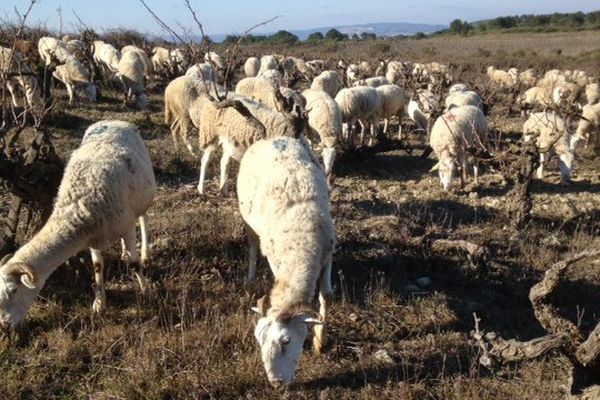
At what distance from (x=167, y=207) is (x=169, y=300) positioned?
10.0 ft

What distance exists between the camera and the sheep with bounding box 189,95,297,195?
8172mm

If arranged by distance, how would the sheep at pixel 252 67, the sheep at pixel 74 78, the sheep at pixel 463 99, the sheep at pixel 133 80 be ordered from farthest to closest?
the sheep at pixel 252 67
the sheep at pixel 133 80
the sheep at pixel 74 78
the sheep at pixel 463 99

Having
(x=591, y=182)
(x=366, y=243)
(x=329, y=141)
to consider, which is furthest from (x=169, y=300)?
(x=591, y=182)

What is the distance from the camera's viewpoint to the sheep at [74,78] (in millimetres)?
14844

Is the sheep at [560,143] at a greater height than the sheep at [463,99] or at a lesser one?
lesser

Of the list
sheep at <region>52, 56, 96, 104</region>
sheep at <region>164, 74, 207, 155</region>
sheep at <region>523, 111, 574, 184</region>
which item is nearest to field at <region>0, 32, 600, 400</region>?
sheep at <region>523, 111, 574, 184</region>

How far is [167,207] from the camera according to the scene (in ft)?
26.3

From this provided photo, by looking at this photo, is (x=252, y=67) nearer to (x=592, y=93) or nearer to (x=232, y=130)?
(x=592, y=93)

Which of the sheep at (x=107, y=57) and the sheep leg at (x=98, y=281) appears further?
the sheep at (x=107, y=57)

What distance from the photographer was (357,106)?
1250cm

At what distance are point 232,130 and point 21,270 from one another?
4.51 m

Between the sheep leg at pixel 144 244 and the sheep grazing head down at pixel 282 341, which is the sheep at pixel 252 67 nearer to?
the sheep leg at pixel 144 244

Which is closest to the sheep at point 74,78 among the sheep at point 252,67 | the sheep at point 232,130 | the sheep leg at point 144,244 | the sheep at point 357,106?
the sheep at point 357,106

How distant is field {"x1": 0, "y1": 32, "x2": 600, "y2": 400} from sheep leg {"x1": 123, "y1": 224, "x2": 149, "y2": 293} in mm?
177
